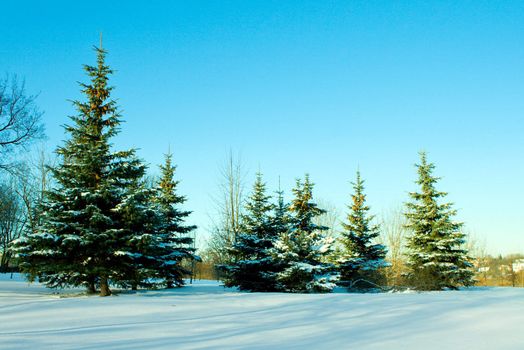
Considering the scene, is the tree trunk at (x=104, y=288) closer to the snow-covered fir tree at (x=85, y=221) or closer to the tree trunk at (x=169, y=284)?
the snow-covered fir tree at (x=85, y=221)

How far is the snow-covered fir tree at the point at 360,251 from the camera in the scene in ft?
72.7

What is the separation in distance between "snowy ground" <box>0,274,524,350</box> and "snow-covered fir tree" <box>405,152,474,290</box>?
14281mm

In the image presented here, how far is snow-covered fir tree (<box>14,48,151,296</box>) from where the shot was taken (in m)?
11.9

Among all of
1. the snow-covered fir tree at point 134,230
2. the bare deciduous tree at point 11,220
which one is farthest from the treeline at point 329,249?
the bare deciduous tree at point 11,220

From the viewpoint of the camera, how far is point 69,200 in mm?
12578

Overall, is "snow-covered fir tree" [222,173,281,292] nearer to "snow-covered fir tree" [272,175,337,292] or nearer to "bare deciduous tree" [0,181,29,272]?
"snow-covered fir tree" [272,175,337,292]

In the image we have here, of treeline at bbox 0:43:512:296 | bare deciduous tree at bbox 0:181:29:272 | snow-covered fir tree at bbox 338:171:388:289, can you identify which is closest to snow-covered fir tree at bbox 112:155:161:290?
treeline at bbox 0:43:512:296

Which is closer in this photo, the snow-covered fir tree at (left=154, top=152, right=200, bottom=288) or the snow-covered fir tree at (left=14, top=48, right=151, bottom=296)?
the snow-covered fir tree at (left=14, top=48, right=151, bottom=296)

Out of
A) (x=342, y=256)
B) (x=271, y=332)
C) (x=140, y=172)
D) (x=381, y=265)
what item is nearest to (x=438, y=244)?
(x=381, y=265)

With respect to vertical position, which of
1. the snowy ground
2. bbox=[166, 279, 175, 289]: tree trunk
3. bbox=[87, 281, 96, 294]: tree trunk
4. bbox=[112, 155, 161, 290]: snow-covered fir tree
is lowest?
bbox=[166, 279, 175, 289]: tree trunk

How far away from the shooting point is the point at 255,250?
743 inches

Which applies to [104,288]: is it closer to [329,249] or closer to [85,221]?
[85,221]

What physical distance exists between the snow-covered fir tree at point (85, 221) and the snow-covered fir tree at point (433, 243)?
1651 cm

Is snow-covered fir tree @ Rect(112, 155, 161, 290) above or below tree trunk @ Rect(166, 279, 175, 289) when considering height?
above
